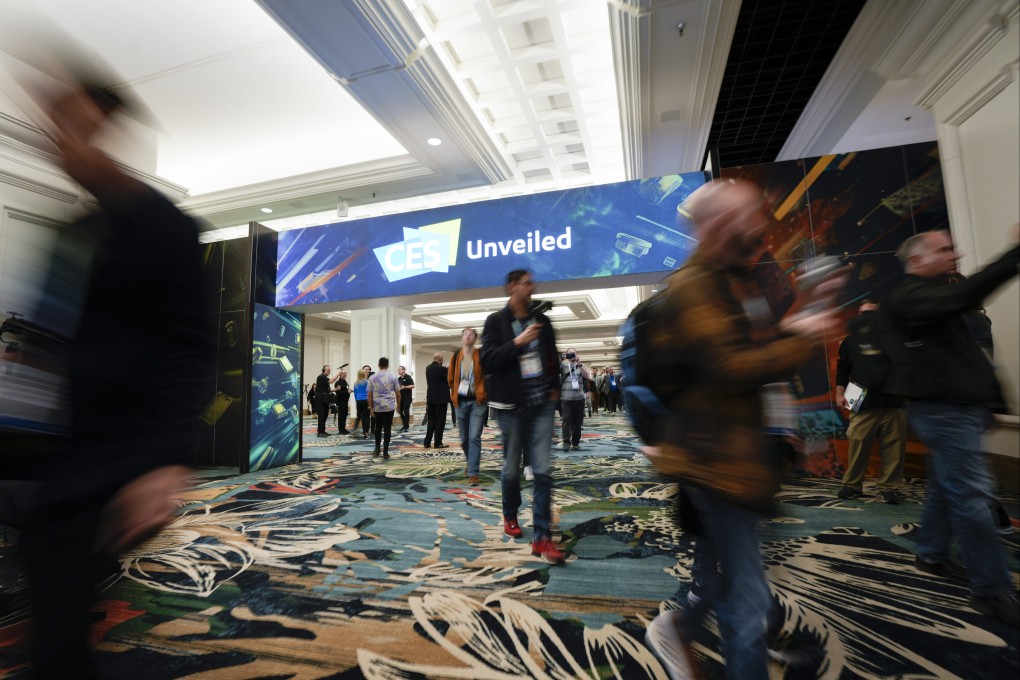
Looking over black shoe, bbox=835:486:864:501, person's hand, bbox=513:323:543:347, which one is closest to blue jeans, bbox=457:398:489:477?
person's hand, bbox=513:323:543:347

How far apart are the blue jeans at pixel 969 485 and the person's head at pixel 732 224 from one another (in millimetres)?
1394

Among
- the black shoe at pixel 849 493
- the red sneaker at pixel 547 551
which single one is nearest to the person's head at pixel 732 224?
the red sneaker at pixel 547 551

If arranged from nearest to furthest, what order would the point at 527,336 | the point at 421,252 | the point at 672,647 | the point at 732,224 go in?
the point at 732,224, the point at 672,647, the point at 527,336, the point at 421,252

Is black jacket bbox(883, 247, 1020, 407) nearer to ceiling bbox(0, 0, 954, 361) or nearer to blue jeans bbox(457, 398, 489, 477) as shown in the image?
blue jeans bbox(457, 398, 489, 477)

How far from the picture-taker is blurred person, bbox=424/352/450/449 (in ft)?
21.2

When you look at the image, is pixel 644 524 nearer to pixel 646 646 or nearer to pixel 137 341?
pixel 646 646

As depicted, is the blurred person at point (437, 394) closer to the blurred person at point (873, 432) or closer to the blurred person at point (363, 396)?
the blurred person at point (363, 396)

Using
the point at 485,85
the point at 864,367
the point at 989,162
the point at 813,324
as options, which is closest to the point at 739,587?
the point at 813,324

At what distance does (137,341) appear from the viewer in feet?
2.82

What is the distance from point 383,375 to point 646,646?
5030 millimetres

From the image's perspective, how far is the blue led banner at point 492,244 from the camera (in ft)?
15.7

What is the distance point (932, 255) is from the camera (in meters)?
1.88

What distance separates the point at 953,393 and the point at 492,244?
412 cm

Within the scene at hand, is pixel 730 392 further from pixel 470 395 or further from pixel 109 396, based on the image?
pixel 470 395
